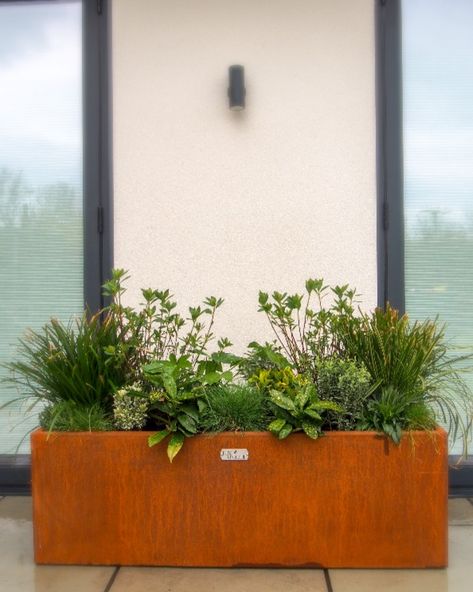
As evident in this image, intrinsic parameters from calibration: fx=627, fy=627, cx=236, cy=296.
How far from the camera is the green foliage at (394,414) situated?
7.85ft

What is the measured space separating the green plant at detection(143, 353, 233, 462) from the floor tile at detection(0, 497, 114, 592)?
0.52m

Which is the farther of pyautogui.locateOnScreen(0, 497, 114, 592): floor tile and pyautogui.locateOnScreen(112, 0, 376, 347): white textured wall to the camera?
pyautogui.locateOnScreen(112, 0, 376, 347): white textured wall

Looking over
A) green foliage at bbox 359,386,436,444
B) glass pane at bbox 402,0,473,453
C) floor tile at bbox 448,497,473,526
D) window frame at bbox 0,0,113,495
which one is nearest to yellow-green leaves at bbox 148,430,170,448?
green foliage at bbox 359,386,436,444

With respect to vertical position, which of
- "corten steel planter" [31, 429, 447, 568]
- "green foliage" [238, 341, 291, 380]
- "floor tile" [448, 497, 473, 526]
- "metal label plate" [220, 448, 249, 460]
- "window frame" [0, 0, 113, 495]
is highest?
"window frame" [0, 0, 113, 495]

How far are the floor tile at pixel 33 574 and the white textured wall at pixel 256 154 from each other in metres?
1.35

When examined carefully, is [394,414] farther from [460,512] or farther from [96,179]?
[96,179]

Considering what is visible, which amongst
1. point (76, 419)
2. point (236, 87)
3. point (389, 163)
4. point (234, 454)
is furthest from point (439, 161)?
point (76, 419)

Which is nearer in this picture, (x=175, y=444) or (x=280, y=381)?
(x=175, y=444)

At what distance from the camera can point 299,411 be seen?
235 cm

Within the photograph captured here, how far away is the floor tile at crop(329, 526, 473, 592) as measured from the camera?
2.24 metres

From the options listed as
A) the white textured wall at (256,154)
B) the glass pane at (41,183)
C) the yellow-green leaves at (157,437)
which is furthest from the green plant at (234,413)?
the glass pane at (41,183)

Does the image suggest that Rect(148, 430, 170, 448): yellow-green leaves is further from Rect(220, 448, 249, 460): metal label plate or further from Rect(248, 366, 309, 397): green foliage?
Rect(248, 366, 309, 397): green foliage

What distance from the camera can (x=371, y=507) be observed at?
7.68 feet

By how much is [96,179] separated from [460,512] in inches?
101
